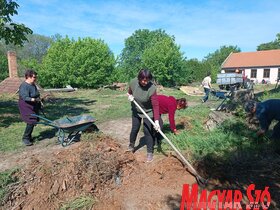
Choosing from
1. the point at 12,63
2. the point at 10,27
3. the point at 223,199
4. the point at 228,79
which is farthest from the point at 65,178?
the point at 228,79

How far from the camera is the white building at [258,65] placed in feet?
127

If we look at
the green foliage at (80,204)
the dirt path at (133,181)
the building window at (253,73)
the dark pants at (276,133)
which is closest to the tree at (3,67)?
the dirt path at (133,181)

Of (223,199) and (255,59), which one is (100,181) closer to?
(223,199)

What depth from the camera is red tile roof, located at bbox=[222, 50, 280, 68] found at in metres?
39.4

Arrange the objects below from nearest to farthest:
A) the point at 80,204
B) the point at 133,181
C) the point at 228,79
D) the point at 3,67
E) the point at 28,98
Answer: the point at 80,204 → the point at 133,181 → the point at 28,98 → the point at 228,79 → the point at 3,67

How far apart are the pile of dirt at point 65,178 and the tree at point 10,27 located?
427 cm

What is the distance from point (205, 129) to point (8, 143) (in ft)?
15.3

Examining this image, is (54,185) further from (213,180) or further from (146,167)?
(213,180)

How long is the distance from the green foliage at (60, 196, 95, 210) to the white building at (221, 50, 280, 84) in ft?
125

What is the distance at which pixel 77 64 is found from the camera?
2145 cm

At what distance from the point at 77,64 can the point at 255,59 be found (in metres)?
32.0

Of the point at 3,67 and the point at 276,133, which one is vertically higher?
the point at 3,67

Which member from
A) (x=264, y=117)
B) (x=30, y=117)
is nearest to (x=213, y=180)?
(x=264, y=117)

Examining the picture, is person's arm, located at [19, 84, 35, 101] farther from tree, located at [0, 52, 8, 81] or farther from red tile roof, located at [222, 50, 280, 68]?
red tile roof, located at [222, 50, 280, 68]
